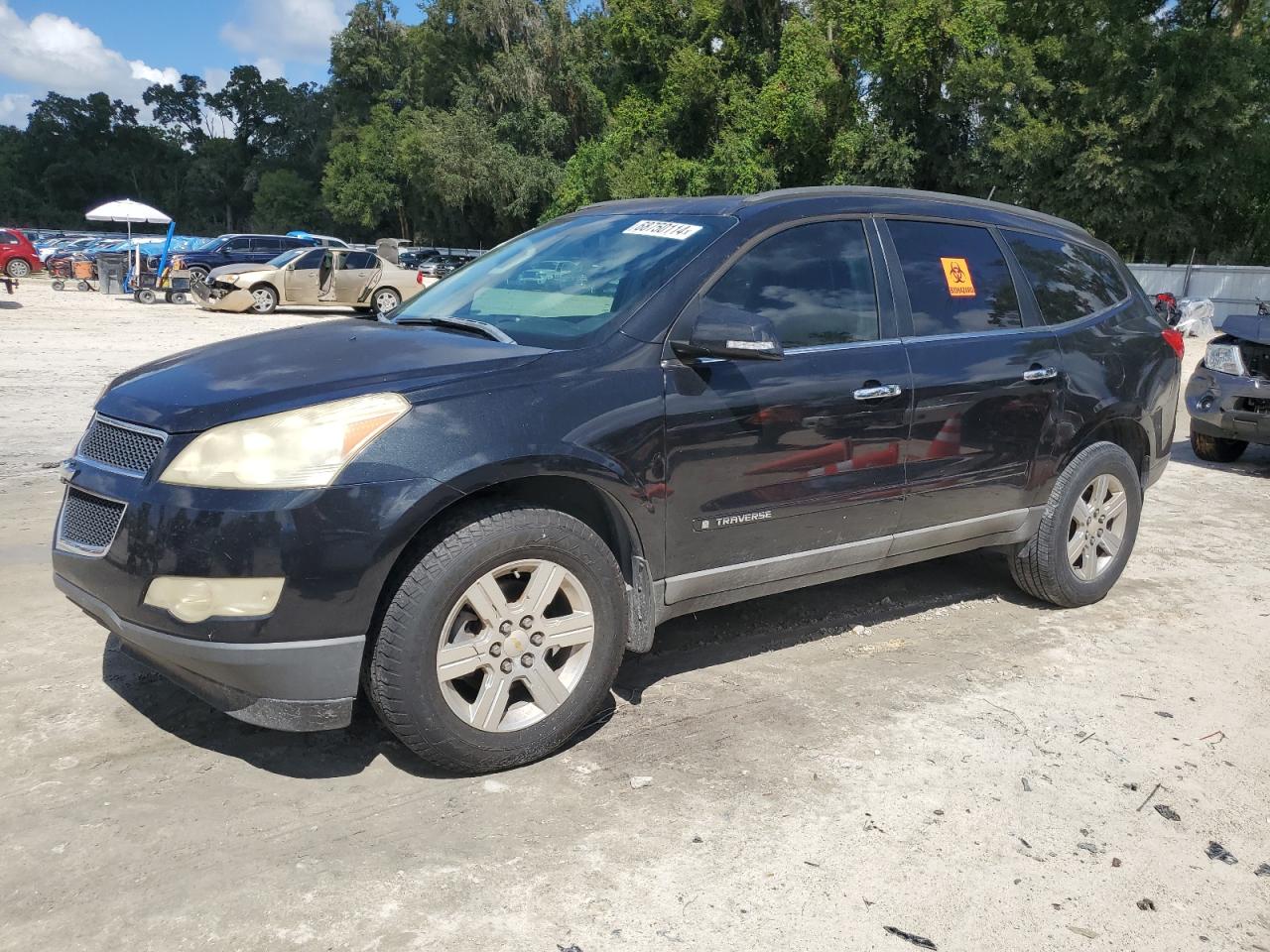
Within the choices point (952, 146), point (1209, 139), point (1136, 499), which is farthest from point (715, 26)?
point (1136, 499)

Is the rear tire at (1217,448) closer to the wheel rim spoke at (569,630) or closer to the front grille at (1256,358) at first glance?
the front grille at (1256,358)

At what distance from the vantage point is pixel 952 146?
37594mm

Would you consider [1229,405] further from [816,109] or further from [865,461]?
[816,109]

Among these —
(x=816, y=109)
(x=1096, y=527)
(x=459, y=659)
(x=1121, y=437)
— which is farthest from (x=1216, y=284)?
(x=459, y=659)

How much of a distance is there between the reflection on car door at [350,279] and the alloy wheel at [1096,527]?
67.2ft

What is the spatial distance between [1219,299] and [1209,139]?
297 inches

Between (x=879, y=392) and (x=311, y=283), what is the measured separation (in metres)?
21.5

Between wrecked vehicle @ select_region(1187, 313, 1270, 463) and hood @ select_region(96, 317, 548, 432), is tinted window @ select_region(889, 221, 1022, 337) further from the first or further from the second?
wrecked vehicle @ select_region(1187, 313, 1270, 463)

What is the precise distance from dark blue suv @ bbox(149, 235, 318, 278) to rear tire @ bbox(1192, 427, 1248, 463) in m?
25.8

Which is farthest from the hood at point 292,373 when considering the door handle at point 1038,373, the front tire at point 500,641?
the door handle at point 1038,373

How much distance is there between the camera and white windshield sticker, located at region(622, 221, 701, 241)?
3.90m

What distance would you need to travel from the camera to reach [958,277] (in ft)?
14.8

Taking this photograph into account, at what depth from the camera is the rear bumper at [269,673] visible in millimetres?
2900

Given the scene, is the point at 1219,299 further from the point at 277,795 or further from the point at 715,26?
the point at 277,795
